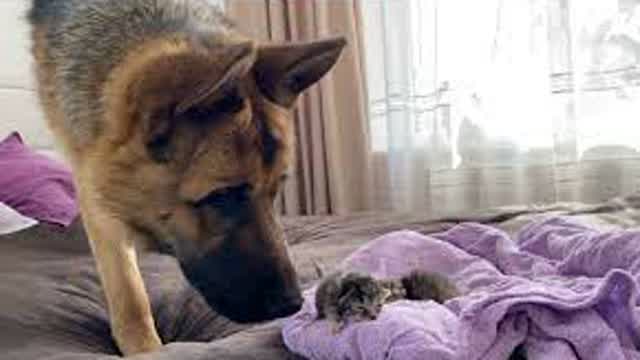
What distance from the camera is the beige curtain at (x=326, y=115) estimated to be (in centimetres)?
277

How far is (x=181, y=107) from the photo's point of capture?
43.3 inches

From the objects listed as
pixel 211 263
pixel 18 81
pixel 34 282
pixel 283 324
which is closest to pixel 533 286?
pixel 283 324

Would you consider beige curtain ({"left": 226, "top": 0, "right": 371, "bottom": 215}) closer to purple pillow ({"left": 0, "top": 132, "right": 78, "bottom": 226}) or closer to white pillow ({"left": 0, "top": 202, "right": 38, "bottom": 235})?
purple pillow ({"left": 0, "top": 132, "right": 78, "bottom": 226})

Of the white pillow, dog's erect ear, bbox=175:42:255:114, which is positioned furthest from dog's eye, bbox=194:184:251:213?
the white pillow

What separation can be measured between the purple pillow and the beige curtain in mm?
817

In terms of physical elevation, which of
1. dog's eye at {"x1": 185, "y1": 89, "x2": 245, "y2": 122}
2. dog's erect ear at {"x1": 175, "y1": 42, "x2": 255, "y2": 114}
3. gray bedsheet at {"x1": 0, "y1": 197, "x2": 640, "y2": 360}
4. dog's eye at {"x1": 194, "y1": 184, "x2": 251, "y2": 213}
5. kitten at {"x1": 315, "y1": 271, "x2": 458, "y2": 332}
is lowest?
gray bedsheet at {"x1": 0, "y1": 197, "x2": 640, "y2": 360}

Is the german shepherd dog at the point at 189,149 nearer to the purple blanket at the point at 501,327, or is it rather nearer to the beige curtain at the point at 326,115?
the purple blanket at the point at 501,327

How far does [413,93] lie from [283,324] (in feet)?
5.87

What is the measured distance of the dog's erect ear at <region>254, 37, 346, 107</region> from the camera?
120 cm

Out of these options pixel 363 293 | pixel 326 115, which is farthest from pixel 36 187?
pixel 363 293

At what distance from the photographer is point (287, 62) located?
1.21m

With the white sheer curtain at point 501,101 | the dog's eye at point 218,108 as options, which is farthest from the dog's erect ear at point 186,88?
the white sheer curtain at point 501,101

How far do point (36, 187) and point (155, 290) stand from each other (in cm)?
85

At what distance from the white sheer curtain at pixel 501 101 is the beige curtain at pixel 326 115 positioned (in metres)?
0.06
